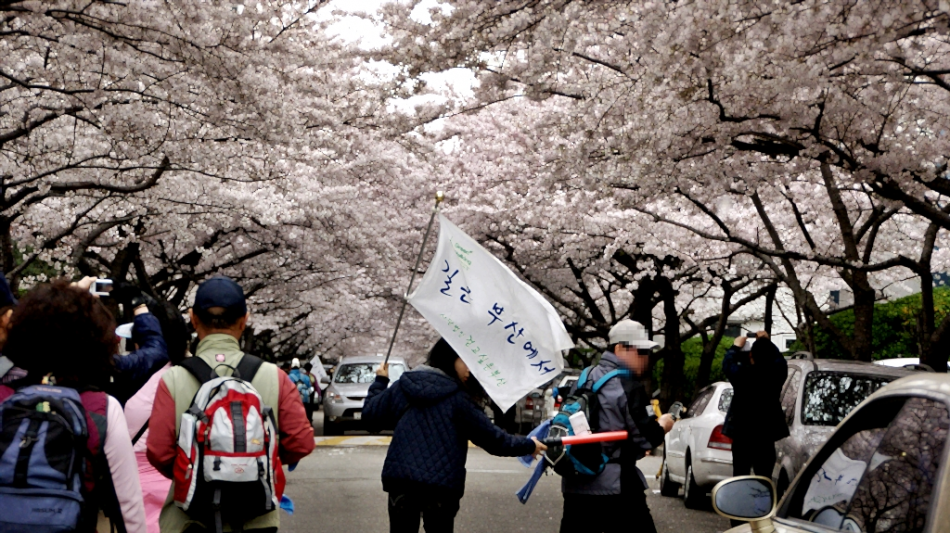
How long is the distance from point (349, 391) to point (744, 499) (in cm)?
2258

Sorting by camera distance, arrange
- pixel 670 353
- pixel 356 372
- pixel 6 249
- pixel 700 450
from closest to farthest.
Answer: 1. pixel 700 450
2. pixel 6 249
3. pixel 670 353
4. pixel 356 372

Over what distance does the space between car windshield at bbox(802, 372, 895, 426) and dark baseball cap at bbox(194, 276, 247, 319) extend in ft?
23.8

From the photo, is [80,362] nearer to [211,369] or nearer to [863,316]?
[211,369]

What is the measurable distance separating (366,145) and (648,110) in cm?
1685

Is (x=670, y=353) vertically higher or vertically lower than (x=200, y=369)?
higher

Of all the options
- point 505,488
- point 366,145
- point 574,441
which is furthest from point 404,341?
point 574,441

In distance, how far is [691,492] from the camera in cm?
1287

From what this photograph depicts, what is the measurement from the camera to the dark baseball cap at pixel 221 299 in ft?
14.7

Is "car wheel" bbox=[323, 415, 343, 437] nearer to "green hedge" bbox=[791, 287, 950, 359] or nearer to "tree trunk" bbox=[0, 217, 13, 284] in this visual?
"green hedge" bbox=[791, 287, 950, 359]

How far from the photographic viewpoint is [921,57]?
10641mm

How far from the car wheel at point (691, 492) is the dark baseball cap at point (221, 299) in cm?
893

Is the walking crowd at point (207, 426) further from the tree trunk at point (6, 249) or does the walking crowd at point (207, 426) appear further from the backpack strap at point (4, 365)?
the tree trunk at point (6, 249)

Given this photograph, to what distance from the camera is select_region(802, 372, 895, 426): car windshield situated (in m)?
10.7

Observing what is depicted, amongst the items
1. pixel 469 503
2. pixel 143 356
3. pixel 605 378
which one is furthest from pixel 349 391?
pixel 143 356
